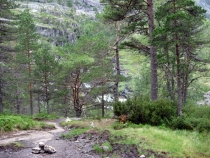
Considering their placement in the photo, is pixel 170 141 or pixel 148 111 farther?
pixel 148 111

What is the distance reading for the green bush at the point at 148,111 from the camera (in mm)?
10000

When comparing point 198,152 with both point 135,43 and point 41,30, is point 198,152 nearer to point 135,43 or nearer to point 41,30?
point 135,43

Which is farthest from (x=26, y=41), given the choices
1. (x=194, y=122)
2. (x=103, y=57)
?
(x=194, y=122)

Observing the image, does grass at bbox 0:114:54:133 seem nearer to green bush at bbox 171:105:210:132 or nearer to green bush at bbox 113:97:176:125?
green bush at bbox 113:97:176:125

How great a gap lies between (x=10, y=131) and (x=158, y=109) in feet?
20.9

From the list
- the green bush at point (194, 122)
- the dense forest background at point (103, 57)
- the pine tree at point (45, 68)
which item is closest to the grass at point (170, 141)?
the green bush at point (194, 122)

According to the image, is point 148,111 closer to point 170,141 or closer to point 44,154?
point 170,141

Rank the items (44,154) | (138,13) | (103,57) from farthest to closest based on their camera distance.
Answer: (103,57) → (138,13) → (44,154)

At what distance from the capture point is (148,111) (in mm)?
9922

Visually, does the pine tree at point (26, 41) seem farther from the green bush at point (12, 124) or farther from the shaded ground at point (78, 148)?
the shaded ground at point (78, 148)

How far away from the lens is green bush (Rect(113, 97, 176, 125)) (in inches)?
394

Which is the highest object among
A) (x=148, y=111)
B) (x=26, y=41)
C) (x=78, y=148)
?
(x=26, y=41)

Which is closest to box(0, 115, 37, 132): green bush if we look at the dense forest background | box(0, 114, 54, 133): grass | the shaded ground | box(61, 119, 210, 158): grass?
box(0, 114, 54, 133): grass

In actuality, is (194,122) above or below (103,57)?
below
